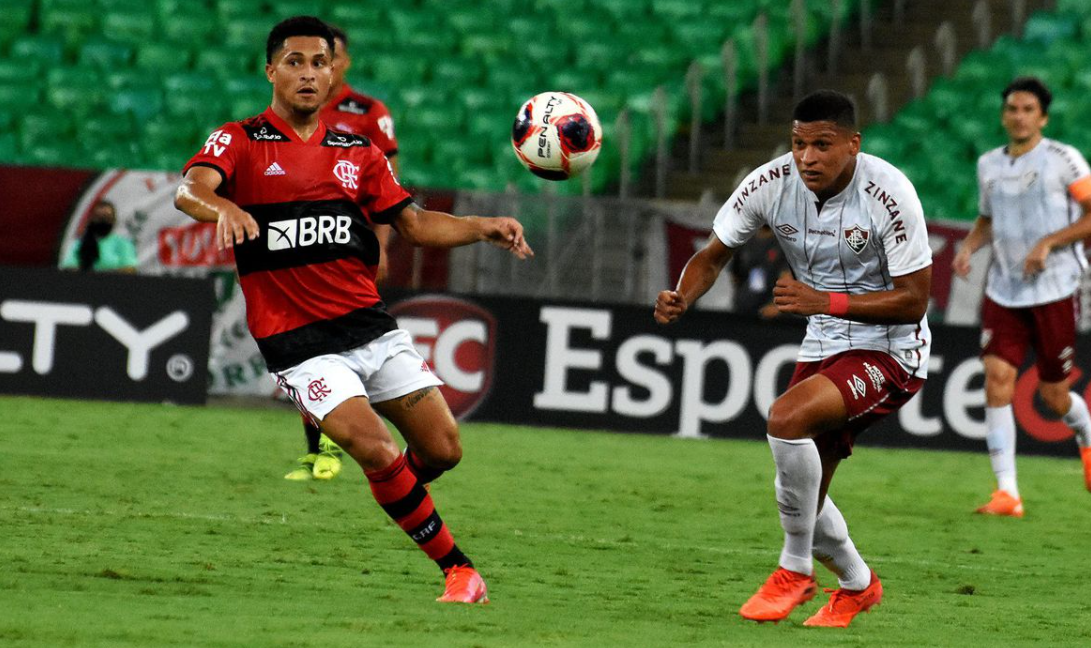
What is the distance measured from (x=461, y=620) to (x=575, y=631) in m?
0.41

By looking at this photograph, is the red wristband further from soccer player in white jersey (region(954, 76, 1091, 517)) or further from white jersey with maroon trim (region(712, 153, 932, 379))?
soccer player in white jersey (region(954, 76, 1091, 517))

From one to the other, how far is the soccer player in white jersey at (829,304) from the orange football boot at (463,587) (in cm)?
100

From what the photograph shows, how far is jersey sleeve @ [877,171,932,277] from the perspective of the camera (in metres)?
6.26

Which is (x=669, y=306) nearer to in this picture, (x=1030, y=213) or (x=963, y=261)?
(x=963, y=261)

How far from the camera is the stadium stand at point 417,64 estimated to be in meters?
18.2

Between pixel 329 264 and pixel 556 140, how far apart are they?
1.18 metres

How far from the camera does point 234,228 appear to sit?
582 centimetres

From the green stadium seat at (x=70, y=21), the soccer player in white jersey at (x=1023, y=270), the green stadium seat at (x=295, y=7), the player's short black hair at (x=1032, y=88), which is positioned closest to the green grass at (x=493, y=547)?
the soccer player in white jersey at (x=1023, y=270)

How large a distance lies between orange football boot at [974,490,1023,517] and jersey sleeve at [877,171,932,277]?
4.32 metres

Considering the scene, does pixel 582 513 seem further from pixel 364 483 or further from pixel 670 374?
pixel 670 374

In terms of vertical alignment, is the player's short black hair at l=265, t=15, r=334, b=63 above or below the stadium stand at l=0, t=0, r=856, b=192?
below

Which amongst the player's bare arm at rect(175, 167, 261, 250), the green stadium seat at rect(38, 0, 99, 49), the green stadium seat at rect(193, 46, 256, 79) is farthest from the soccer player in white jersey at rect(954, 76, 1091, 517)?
the green stadium seat at rect(38, 0, 99, 49)

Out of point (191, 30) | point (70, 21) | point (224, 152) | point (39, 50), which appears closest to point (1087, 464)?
point (224, 152)

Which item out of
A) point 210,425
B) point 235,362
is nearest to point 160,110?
point 235,362
